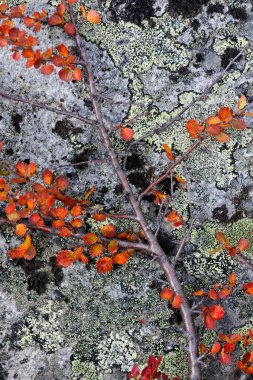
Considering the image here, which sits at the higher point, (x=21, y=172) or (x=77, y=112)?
(x=77, y=112)

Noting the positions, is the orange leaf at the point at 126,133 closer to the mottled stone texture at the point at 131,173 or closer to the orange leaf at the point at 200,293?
the mottled stone texture at the point at 131,173

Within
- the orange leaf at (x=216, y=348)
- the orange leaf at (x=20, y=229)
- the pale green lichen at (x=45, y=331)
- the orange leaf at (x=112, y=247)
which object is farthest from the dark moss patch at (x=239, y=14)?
the pale green lichen at (x=45, y=331)

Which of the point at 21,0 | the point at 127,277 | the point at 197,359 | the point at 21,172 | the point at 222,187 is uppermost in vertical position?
the point at 21,0

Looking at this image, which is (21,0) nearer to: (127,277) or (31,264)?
(31,264)

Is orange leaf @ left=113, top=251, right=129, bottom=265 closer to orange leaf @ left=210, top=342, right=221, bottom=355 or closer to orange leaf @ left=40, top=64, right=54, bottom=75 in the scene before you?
orange leaf @ left=210, top=342, right=221, bottom=355

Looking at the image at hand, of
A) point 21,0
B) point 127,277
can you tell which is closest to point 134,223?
point 127,277

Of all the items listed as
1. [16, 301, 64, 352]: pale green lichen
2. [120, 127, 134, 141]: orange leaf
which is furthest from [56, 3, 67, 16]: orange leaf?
[16, 301, 64, 352]: pale green lichen

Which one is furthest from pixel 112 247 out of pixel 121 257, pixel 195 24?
pixel 195 24
